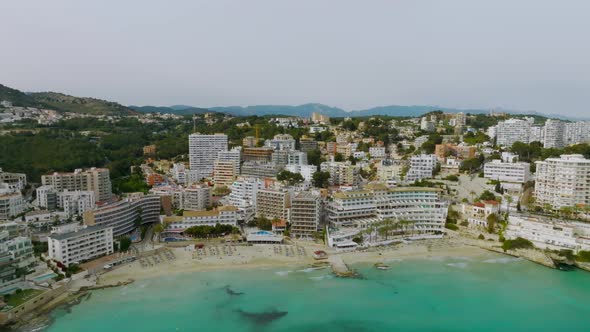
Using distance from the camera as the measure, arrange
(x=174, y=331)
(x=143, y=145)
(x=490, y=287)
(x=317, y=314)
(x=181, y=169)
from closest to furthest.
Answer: (x=174, y=331), (x=317, y=314), (x=490, y=287), (x=181, y=169), (x=143, y=145)

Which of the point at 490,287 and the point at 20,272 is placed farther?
the point at 490,287

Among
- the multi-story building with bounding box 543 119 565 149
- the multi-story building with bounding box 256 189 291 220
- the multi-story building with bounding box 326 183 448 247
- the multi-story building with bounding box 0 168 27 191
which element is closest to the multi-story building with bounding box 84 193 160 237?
the multi-story building with bounding box 256 189 291 220

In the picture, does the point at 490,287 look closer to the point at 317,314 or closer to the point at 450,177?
the point at 317,314

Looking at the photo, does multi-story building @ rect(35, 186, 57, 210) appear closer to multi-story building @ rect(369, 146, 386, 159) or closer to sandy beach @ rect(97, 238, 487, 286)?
sandy beach @ rect(97, 238, 487, 286)

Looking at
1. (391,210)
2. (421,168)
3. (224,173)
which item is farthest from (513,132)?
(224,173)

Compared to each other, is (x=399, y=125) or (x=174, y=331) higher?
(x=399, y=125)

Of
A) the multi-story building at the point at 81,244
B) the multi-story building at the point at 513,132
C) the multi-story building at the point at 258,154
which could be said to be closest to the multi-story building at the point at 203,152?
the multi-story building at the point at 258,154

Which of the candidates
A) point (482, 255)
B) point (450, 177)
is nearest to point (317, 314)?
point (482, 255)
